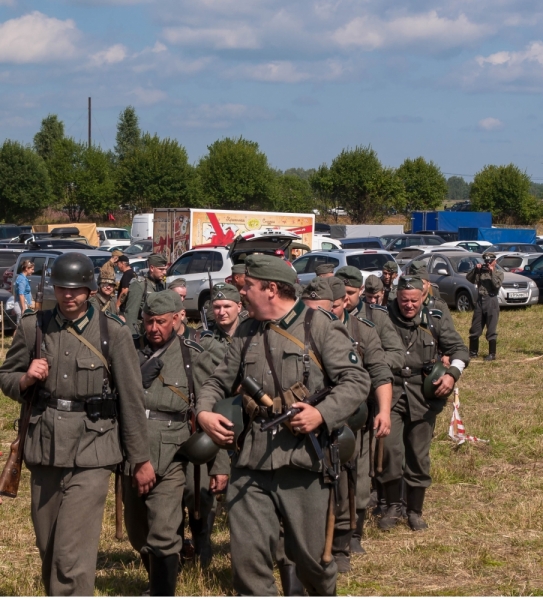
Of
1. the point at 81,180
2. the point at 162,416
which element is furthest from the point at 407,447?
→ the point at 81,180

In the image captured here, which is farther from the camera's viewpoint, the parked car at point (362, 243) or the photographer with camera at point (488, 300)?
the parked car at point (362, 243)

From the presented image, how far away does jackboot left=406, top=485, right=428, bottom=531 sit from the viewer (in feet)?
24.2

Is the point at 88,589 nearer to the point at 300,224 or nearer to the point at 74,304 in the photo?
the point at 74,304

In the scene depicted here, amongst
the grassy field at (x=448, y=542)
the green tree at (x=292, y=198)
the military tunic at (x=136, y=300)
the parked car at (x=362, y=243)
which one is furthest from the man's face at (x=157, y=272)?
the green tree at (x=292, y=198)

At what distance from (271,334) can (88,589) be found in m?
1.63

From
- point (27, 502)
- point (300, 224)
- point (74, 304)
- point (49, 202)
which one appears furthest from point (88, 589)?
point (49, 202)

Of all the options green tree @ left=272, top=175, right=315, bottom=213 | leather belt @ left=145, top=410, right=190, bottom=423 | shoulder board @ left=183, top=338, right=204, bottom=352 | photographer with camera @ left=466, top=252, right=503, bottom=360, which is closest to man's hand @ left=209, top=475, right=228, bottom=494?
leather belt @ left=145, top=410, right=190, bottom=423

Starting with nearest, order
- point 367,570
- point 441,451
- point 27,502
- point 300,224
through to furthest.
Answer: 1. point 367,570
2. point 27,502
3. point 441,451
4. point 300,224

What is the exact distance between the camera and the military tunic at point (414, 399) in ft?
23.7

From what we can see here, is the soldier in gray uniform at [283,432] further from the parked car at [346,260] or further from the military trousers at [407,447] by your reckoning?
the parked car at [346,260]

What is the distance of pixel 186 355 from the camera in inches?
232

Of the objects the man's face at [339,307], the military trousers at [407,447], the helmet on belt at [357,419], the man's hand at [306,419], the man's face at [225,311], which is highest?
the man's face at [339,307]

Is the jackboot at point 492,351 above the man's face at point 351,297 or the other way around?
the other way around

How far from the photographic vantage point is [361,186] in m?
71.0
